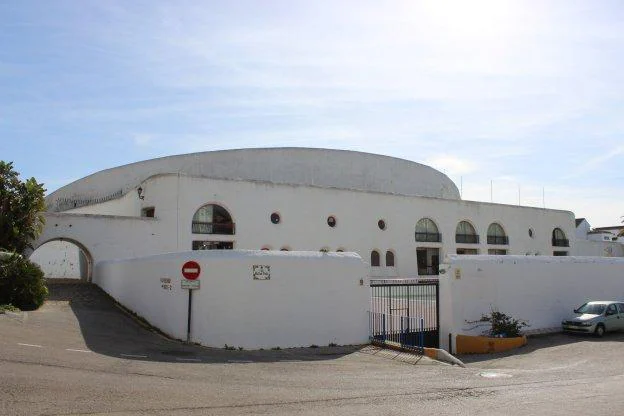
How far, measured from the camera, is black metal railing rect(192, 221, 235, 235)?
29.4m

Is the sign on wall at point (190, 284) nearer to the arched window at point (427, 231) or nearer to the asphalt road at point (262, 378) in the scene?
the asphalt road at point (262, 378)

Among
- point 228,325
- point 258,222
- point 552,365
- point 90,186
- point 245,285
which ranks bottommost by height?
point 552,365

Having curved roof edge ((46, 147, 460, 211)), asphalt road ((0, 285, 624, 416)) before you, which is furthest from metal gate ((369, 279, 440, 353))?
curved roof edge ((46, 147, 460, 211))

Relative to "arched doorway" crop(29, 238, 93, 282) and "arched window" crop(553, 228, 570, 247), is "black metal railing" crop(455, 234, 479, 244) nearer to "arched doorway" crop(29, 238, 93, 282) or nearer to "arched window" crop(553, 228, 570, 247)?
"arched window" crop(553, 228, 570, 247)

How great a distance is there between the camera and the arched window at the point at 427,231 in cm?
3881

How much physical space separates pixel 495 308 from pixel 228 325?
9.18 metres

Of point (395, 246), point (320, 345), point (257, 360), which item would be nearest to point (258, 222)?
point (395, 246)

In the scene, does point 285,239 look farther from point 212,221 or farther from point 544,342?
point 544,342

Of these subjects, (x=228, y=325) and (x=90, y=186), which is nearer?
(x=228, y=325)

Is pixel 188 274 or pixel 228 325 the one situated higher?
pixel 188 274

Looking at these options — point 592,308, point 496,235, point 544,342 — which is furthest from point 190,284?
point 496,235

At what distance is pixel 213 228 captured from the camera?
30.0 metres

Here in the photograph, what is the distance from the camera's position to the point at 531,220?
45.6 m

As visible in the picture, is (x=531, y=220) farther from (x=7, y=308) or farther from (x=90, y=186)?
(x=7, y=308)
